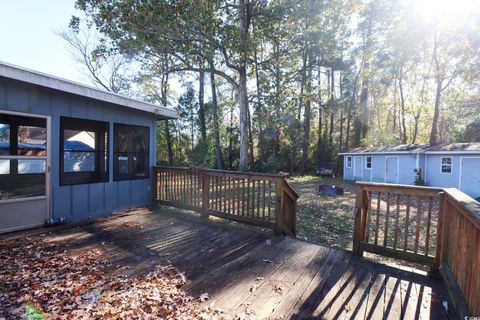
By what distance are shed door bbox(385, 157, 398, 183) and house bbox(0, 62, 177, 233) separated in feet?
45.0

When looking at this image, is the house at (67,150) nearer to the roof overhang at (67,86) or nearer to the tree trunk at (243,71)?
the roof overhang at (67,86)

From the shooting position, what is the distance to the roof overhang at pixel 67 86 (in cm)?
352

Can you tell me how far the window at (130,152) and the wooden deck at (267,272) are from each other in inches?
54.6

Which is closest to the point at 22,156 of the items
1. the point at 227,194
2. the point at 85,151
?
the point at 85,151

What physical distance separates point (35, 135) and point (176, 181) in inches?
101

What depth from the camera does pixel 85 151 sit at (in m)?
5.05

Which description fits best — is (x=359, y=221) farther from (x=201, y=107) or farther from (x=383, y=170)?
(x=201, y=107)

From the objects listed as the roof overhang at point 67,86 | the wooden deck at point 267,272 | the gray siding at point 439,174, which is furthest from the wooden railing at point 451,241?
the gray siding at point 439,174

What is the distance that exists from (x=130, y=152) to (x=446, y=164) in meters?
13.9

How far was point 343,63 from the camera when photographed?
16688mm

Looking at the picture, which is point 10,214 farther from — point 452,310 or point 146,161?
point 452,310

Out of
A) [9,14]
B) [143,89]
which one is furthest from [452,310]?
[143,89]

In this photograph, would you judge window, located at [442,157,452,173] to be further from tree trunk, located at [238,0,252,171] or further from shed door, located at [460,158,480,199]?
tree trunk, located at [238,0,252,171]

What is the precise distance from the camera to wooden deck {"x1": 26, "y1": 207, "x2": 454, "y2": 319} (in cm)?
219
